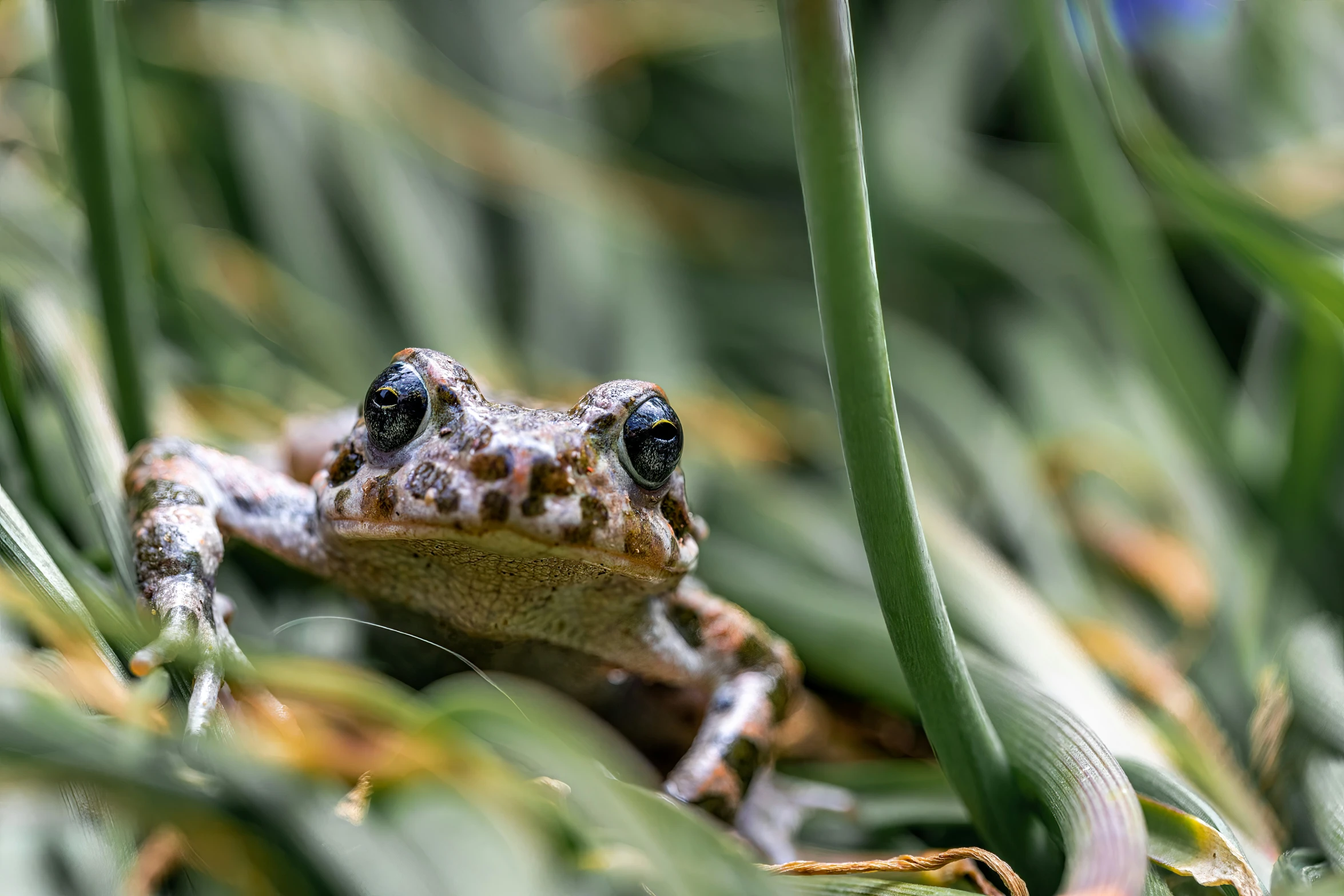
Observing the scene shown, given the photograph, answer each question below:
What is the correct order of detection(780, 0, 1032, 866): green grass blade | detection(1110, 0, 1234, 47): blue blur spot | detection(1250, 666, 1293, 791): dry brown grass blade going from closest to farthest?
detection(780, 0, 1032, 866): green grass blade
detection(1250, 666, 1293, 791): dry brown grass blade
detection(1110, 0, 1234, 47): blue blur spot

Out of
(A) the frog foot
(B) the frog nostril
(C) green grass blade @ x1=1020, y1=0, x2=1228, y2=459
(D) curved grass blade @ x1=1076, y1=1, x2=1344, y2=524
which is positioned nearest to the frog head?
(B) the frog nostril

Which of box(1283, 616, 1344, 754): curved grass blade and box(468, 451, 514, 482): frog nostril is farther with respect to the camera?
box(1283, 616, 1344, 754): curved grass blade

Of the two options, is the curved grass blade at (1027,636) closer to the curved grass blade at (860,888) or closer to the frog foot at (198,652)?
the curved grass blade at (860,888)

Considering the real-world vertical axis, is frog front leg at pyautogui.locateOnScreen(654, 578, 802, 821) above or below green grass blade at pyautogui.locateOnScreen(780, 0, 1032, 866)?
below

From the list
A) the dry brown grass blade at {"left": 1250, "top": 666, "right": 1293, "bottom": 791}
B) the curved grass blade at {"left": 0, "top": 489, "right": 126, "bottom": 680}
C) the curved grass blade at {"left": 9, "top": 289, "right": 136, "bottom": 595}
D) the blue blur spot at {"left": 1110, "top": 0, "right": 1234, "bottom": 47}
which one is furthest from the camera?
the blue blur spot at {"left": 1110, "top": 0, "right": 1234, "bottom": 47}

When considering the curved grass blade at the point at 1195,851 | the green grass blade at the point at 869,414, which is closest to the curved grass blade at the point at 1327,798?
the curved grass blade at the point at 1195,851

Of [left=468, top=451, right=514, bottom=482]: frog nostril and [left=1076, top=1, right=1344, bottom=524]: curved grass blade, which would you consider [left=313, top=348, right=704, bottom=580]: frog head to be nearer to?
[left=468, top=451, right=514, bottom=482]: frog nostril

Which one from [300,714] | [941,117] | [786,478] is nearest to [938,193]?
[941,117]

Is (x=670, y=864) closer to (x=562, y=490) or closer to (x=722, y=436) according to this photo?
(x=562, y=490)
